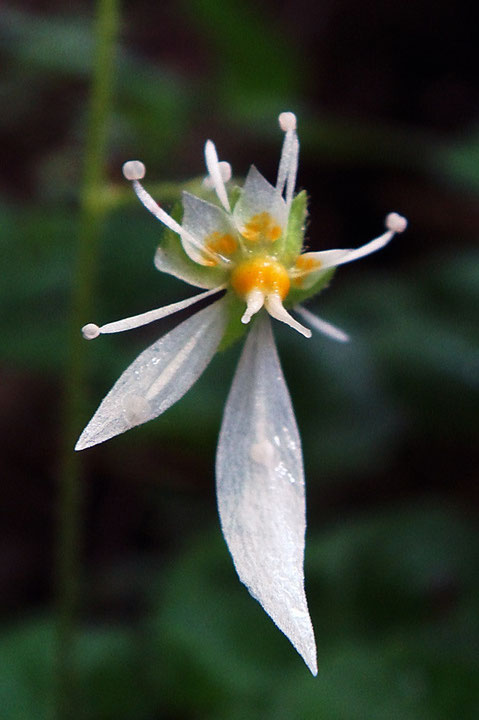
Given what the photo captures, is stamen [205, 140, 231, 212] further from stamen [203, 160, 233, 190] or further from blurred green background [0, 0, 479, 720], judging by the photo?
blurred green background [0, 0, 479, 720]

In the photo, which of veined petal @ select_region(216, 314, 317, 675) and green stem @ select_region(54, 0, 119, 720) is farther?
green stem @ select_region(54, 0, 119, 720)

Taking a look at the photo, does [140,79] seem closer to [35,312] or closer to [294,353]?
[35,312]

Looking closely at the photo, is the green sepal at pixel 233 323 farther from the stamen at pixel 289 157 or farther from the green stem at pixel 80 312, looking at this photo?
the green stem at pixel 80 312

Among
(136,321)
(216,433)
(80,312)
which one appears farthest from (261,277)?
(216,433)

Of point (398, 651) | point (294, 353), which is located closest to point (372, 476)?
point (294, 353)

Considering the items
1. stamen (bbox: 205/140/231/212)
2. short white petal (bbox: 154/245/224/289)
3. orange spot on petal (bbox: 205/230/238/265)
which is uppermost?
stamen (bbox: 205/140/231/212)

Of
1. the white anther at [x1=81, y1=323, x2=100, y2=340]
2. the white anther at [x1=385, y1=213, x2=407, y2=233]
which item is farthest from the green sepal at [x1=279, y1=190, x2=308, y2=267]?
the white anther at [x1=81, y1=323, x2=100, y2=340]

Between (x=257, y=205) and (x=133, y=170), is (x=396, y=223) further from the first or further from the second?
(x=133, y=170)
